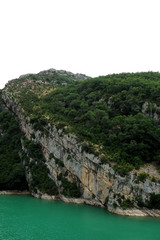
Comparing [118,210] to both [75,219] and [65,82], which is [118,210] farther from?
[65,82]

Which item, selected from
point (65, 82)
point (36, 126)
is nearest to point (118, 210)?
point (36, 126)

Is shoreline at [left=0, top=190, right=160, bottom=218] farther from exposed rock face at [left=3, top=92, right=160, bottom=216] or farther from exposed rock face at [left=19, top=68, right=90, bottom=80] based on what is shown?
exposed rock face at [left=19, top=68, right=90, bottom=80]

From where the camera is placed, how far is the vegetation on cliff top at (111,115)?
1521 inches

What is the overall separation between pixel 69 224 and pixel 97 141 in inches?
535

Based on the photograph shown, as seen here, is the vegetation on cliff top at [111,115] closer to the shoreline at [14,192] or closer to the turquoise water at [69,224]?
the turquoise water at [69,224]

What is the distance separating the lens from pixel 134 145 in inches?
1510

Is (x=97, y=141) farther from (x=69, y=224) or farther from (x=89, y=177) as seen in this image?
(x=69, y=224)

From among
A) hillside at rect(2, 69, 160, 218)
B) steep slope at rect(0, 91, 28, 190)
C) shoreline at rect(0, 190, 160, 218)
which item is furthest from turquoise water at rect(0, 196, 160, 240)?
steep slope at rect(0, 91, 28, 190)

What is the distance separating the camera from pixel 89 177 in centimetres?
3916

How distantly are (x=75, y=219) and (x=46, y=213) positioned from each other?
4262mm

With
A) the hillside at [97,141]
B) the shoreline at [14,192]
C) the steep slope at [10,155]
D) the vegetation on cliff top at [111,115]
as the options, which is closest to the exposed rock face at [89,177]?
the hillside at [97,141]

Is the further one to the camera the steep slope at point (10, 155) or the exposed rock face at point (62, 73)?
the exposed rock face at point (62, 73)

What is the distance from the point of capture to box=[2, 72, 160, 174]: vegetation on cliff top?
38625mm

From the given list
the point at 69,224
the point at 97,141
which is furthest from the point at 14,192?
the point at 69,224
